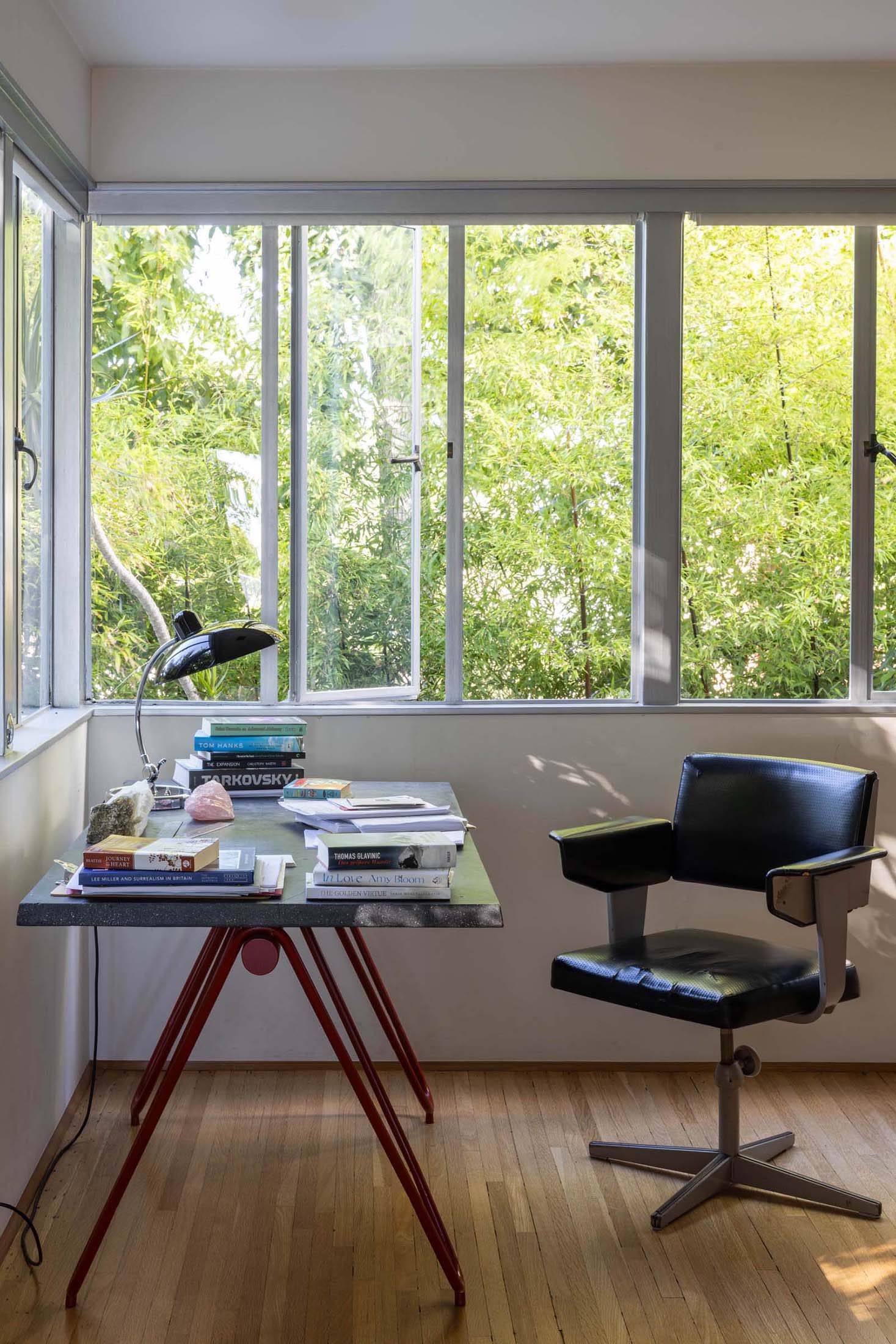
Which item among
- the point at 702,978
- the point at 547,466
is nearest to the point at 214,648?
the point at 547,466

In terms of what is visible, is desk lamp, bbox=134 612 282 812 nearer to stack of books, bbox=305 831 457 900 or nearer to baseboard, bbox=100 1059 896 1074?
stack of books, bbox=305 831 457 900

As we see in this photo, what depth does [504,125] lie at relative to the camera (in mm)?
3307

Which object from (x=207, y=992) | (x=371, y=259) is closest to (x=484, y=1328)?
(x=207, y=992)

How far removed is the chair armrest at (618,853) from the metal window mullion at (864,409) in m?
1.03

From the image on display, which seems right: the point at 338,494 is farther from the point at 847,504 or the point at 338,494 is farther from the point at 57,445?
the point at 847,504

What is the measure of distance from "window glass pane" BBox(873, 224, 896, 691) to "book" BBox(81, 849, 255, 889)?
2.20 meters

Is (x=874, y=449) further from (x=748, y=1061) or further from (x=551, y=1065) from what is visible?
(x=551, y=1065)

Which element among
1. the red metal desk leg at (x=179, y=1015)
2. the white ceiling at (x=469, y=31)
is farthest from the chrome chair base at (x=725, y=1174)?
the white ceiling at (x=469, y=31)

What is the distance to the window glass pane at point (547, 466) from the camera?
11.4 feet

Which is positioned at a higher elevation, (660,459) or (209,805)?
(660,459)

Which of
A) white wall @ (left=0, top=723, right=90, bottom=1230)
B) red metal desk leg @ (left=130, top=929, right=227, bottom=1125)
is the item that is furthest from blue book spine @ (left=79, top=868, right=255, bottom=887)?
white wall @ (left=0, top=723, right=90, bottom=1230)

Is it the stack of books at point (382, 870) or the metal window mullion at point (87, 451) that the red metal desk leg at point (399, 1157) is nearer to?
the stack of books at point (382, 870)

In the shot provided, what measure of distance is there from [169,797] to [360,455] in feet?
3.82

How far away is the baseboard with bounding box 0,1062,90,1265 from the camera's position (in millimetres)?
2504
